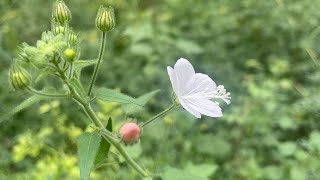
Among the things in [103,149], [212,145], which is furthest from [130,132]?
[212,145]

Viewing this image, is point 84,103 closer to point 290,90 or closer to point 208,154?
point 208,154

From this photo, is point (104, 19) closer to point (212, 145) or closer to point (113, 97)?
point (113, 97)

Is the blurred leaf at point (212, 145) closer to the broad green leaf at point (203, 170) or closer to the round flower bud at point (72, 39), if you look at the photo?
the broad green leaf at point (203, 170)

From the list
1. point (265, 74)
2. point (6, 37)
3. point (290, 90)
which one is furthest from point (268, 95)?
point (6, 37)

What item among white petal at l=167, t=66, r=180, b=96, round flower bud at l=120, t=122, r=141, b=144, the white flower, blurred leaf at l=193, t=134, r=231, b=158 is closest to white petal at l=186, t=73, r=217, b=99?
the white flower

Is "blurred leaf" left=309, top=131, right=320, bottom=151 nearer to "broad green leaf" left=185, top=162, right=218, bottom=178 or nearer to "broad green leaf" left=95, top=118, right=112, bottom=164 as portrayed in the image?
"broad green leaf" left=185, top=162, right=218, bottom=178

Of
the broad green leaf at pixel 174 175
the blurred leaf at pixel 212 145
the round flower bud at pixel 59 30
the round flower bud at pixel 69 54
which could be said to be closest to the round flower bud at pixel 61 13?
the round flower bud at pixel 59 30
